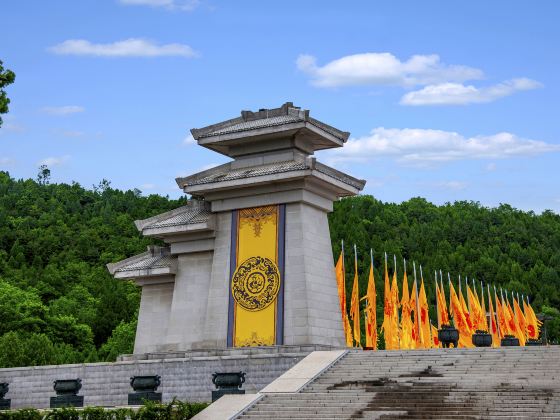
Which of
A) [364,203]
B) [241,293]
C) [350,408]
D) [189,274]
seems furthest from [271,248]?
[364,203]

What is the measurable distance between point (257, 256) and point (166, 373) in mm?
4305

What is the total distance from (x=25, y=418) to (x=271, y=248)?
8.55 metres

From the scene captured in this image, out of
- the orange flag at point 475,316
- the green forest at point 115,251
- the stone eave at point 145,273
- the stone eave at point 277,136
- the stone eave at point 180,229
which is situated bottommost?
the stone eave at point 145,273

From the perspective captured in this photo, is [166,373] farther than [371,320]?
No

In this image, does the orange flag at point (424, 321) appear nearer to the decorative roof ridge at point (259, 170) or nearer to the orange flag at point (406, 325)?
the orange flag at point (406, 325)

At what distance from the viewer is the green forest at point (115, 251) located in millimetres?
51875

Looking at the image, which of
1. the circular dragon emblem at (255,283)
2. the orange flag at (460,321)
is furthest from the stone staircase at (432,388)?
the orange flag at (460,321)

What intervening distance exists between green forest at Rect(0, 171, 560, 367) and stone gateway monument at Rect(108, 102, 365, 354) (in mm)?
18304

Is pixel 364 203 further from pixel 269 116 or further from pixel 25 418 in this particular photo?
pixel 25 418

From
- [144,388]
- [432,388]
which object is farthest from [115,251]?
[432,388]

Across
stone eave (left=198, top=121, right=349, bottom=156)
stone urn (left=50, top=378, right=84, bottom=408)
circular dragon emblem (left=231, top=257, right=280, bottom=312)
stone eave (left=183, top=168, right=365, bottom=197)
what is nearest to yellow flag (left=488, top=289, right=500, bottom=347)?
stone eave (left=183, top=168, right=365, bottom=197)

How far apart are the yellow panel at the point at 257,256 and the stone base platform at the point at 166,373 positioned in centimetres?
54

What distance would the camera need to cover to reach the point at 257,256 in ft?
78.2

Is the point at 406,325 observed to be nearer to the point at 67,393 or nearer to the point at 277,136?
the point at 277,136
